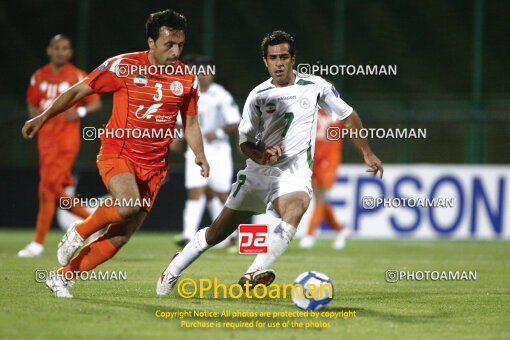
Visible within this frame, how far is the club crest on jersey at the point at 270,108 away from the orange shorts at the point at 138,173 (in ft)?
3.12

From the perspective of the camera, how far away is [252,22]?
2225cm

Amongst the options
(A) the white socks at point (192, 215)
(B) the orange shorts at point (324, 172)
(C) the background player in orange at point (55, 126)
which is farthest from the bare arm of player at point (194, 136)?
(B) the orange shorts at point (324, 172)

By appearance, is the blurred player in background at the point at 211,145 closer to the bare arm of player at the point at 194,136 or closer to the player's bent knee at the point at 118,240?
the bare arm of player at the point at 194,136

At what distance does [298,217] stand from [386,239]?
942cm

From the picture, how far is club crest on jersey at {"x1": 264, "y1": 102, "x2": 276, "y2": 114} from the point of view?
820 centimetres

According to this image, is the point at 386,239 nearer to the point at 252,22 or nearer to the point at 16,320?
the point at 252,22

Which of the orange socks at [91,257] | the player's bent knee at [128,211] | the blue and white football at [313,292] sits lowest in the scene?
the blue and white football at [313,292]

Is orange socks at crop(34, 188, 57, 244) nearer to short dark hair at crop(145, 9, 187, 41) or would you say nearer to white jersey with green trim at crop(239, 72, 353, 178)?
white jersey with green trim at crop(239, 72, 353, 178)

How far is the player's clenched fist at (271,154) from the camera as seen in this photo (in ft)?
25.9

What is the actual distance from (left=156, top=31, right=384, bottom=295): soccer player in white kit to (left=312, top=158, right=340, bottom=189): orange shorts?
273 inches

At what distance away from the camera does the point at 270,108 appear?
821cm

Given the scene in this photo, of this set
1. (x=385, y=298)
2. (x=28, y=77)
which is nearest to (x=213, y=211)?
(x=385, y=298)

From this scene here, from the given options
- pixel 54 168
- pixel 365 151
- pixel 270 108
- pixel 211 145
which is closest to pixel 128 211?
pixel 270 108

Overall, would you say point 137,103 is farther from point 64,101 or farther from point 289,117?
point 289,117
